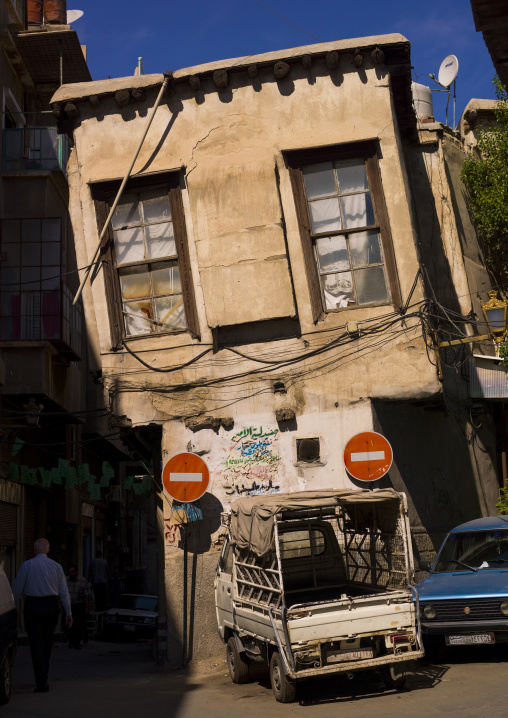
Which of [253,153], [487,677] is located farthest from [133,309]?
[487,677]

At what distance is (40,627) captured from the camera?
10867 mm

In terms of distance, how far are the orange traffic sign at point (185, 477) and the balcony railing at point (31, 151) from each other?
1085 cm

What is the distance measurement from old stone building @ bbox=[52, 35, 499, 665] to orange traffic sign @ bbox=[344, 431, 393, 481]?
0.74m

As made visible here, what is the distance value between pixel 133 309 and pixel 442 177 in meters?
7.40

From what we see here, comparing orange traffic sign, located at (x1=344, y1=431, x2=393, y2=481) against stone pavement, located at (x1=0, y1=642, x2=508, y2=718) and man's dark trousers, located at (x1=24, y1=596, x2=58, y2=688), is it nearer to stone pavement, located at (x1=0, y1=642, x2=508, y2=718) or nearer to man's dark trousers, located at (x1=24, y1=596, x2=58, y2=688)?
stone pavement, located at (x1=0, y1=642, x2=508, y2=718)

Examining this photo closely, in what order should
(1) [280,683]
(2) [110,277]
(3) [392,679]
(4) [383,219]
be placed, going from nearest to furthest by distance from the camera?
(1) [280,683]
(3) [392,679]
(4) [383,219]
(2) [110,277]

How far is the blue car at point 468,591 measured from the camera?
1063cm

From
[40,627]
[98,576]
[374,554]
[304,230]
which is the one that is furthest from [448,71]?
[98,576]

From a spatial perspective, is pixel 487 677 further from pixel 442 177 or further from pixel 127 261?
pixel 442 177

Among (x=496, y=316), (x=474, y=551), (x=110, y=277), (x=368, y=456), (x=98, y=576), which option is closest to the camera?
(x=474, y=551)

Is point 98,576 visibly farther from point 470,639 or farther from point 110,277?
point 470,639

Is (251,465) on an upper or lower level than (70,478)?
lower

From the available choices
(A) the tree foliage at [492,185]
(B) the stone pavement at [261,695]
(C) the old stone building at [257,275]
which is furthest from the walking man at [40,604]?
(A) the tree foliage at [492,185]

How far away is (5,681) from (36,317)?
34.8 ft
